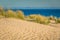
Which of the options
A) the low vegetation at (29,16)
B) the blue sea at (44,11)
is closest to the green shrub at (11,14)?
the low vegetation at (29,16)

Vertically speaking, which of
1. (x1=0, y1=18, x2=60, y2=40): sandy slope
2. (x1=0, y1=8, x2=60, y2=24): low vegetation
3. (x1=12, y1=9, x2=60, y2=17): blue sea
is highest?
(x1=12, y1=9, x2=60, y2=17): blue sea

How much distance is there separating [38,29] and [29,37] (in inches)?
13.6

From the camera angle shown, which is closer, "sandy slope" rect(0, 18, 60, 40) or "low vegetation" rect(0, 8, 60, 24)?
"sandy slope" rect(0, 18, 60, 40)

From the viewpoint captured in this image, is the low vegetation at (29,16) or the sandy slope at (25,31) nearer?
the sandy slope at (25,31)

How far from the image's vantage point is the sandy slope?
2.62m

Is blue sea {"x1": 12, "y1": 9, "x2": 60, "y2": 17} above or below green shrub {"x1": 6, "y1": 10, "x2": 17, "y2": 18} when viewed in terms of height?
above

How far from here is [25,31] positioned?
2.80m

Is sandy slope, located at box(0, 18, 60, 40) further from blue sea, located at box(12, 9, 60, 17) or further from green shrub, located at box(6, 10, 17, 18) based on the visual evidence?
blue sea, located at box(12, 9, 60, 17)

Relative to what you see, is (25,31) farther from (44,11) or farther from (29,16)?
(44,11)

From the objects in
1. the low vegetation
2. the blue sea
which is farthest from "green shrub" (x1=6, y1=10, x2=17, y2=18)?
the blue sea

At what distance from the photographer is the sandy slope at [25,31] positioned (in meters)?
2.62

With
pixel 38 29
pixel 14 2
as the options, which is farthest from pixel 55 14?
pixel 14 2

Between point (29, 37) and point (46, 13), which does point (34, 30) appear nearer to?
point (29, 37)

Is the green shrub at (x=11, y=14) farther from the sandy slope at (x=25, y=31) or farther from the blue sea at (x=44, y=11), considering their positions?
the blue sea at (x=44, y=11)
